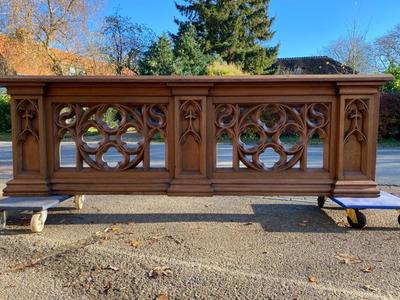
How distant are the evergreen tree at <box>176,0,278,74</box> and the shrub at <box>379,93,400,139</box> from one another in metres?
16.6

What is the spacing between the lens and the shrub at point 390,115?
655 inches

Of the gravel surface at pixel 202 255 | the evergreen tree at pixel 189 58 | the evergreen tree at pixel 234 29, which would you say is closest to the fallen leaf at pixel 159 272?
the gravel surface at pixel 202 255

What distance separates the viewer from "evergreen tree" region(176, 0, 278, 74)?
32812 millimetres

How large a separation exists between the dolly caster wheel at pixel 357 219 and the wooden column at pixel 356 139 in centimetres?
19

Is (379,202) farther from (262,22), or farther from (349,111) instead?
(262,22)

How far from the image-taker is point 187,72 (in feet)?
69.2

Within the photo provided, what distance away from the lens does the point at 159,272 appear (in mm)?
2541

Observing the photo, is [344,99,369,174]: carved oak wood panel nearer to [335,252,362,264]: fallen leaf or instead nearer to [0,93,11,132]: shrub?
[335,252,362,264]: fallen leaf

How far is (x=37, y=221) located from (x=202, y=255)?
1555 millimetres

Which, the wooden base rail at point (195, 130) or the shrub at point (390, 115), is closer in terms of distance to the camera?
the wooden base rail at point (195, 130)

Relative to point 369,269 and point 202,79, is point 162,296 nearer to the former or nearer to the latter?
point 369,269

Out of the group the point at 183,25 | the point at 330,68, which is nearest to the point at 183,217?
the point at 183,25

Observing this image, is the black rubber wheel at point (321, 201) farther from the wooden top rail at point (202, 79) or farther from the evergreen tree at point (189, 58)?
the evergreen tree at point (189, 58)

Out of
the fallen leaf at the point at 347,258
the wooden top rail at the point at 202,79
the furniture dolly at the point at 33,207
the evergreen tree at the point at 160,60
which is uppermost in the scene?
the evergreen tree at the point at 160,60
